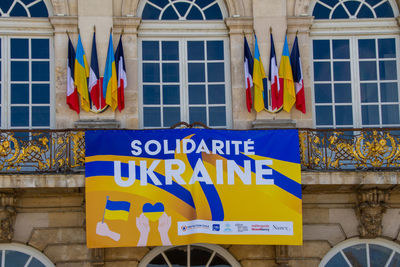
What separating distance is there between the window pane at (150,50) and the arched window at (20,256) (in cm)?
420

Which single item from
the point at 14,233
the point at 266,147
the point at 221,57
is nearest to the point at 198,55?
the point at 221,57

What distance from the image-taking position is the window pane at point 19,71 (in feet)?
50.7

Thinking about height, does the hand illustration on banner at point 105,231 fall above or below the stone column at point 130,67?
below

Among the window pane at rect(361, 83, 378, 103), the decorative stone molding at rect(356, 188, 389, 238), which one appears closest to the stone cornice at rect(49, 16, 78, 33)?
the window pane at rect(361, 83, 378, 103)

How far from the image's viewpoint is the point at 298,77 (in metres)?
15.2

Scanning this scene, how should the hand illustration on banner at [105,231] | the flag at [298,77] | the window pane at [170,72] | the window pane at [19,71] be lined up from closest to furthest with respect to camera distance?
1. the hand illustration on banner at [105,231]
2. the flag at [298,77]
3. the window pane at [19,71]
4. the window pane at [170,72]

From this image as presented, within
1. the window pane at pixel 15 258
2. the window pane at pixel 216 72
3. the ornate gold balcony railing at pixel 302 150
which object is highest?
the window pane at pixel 216 72

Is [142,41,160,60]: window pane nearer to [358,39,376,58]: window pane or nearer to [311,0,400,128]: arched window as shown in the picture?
[311,0,400,128]: arched window

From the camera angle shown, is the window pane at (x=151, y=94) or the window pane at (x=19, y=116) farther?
the window pane at (x=151, y=94)

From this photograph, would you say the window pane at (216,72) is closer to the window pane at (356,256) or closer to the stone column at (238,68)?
the stone column at (238,68)

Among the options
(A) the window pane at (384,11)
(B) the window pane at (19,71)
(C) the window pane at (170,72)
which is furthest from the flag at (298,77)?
(B) the window pane at (19,71)

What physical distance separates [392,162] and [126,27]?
5.51 metres

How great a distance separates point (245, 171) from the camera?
1416 centimetres

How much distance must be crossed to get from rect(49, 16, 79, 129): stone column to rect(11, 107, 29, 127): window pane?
0.61m
